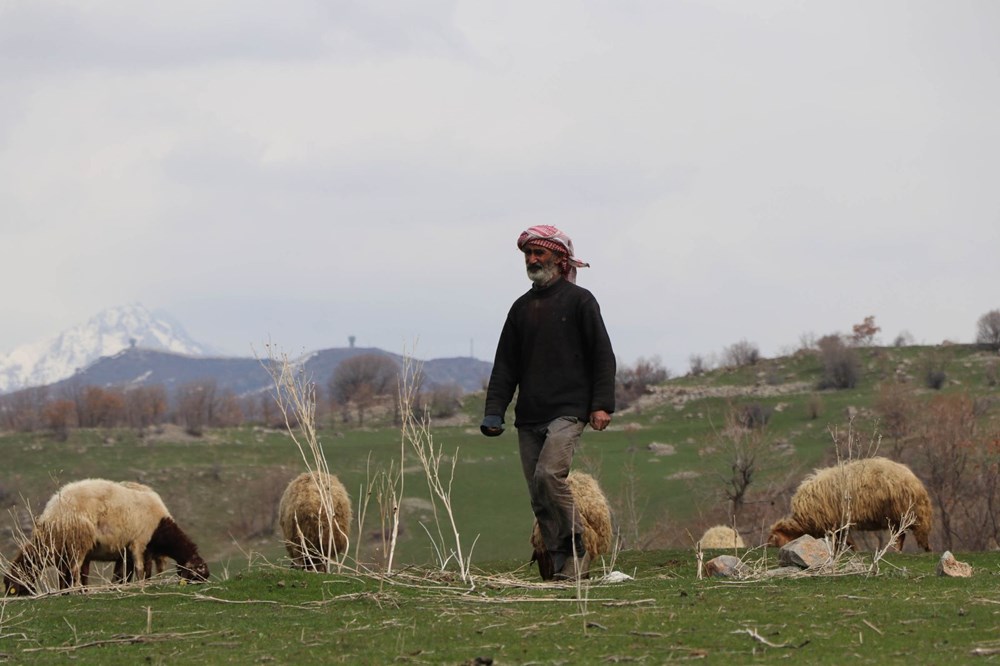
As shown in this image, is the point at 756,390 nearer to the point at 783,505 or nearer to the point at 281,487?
the point at 281,487

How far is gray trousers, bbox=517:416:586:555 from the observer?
364 inches

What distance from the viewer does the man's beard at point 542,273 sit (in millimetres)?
9773

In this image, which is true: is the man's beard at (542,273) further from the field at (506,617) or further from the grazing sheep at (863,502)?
the grazing sheep at (863,502)

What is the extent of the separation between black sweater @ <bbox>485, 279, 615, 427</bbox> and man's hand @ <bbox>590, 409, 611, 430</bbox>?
0.13ft

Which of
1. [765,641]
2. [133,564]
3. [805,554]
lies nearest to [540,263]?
[805,554]

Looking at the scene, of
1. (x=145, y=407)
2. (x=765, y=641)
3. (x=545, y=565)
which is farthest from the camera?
(x=145, y=407)

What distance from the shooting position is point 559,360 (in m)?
9.55

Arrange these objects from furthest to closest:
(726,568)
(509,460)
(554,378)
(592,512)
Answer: (509,460)
(592,512)
(726,568)
(554,378)

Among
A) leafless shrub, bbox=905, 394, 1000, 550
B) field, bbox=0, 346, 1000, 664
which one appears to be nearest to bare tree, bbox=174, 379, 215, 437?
leafless shrub, bbox=905, 394, 1000, 550

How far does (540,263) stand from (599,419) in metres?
1.36

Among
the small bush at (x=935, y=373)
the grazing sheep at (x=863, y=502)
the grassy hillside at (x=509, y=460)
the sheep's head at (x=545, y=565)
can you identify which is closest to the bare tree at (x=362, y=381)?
the grassy hillside at (x=509, y=460)

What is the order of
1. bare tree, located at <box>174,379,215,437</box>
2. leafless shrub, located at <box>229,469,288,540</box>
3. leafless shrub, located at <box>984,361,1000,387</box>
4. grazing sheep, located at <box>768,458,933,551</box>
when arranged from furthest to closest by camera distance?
bare tree, located at <box>174,379,215,437</box> < leafless shrub, located at <box>984,361,1000,387</box> < leafless shrub, located at <box>229,469,288,540</box> < grazing sheep, located at <box>768,458,933,551</box>

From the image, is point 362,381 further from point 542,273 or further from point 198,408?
point 542,273

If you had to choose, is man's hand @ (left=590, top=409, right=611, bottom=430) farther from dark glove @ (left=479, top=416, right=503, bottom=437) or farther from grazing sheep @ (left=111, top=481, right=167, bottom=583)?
grazing sheep @ (left=111, top=481, right=167, bottom=583)
